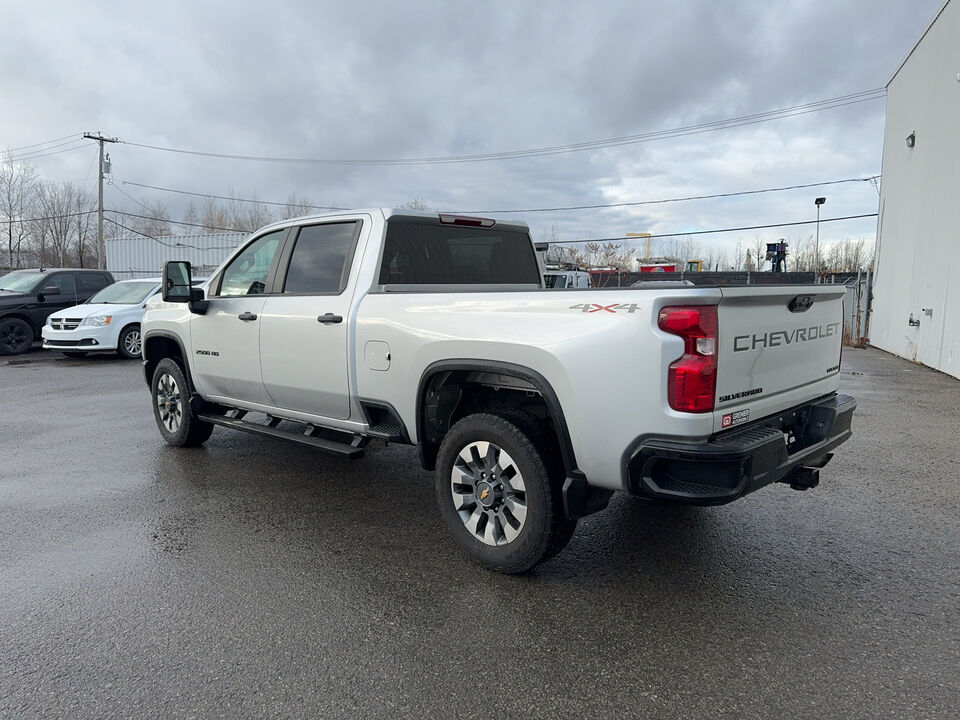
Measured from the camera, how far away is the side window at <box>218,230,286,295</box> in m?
5.24

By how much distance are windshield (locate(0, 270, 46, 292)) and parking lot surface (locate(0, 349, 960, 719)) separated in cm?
1114

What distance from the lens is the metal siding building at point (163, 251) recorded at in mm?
39656

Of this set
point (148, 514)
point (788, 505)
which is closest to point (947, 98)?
point (788, 505)

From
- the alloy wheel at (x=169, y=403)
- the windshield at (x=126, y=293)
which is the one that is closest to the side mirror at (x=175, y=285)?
the alloy wheel at (x=169, y=403)

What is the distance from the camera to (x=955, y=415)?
803 centimetres

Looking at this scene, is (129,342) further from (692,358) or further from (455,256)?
(692,358)

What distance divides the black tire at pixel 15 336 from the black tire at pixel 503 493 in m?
14.3

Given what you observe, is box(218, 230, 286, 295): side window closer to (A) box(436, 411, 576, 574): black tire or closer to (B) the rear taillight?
(A) box(436, 411, 576, 574): black tire

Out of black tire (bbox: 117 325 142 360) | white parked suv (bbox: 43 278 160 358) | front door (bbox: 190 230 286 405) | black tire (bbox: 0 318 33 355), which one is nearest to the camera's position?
front door (bbox: 190 230 286 405)

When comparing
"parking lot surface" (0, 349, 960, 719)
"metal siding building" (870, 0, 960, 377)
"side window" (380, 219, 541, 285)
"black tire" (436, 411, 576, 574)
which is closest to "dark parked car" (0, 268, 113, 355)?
"parking lot surface" (0, 349, 960, 719)

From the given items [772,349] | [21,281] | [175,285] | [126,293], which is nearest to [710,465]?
[772,349]

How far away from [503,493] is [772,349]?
5.09 feet

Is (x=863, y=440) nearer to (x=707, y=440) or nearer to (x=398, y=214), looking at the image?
(x=707, y=440)

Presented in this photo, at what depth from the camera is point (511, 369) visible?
3.41 m
